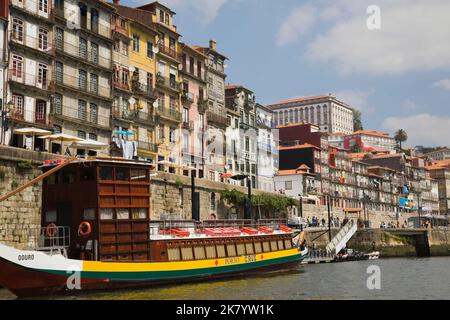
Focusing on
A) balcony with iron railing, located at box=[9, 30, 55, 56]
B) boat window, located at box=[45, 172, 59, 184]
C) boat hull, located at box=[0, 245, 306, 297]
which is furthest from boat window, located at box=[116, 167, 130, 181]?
balcony with iron railing, located at box=[9, 30, 55, 56]

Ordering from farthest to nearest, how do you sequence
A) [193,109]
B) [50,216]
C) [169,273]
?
[193,109]
[169,273]
[50,216]

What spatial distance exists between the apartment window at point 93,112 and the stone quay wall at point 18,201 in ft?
42.9

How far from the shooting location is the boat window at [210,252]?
32.4m

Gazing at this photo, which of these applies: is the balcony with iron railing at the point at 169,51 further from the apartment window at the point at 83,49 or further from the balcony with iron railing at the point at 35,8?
the balcony with iron railing at the point at 35,8

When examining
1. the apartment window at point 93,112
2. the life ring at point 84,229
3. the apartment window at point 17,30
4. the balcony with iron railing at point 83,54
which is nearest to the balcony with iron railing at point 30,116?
the apartment window at point 17,30

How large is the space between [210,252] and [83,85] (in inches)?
807

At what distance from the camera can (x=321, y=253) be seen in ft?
178

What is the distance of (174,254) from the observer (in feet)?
97.1

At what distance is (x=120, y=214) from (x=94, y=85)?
77.7 ft

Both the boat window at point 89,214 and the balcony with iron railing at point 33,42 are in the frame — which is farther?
the balcony with iron railing at point 33,42

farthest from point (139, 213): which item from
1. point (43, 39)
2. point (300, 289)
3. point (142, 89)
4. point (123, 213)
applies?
point (142, 89)

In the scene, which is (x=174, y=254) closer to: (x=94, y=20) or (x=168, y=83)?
(x=94, y=20)

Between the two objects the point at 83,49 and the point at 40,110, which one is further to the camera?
the point at 83,49
